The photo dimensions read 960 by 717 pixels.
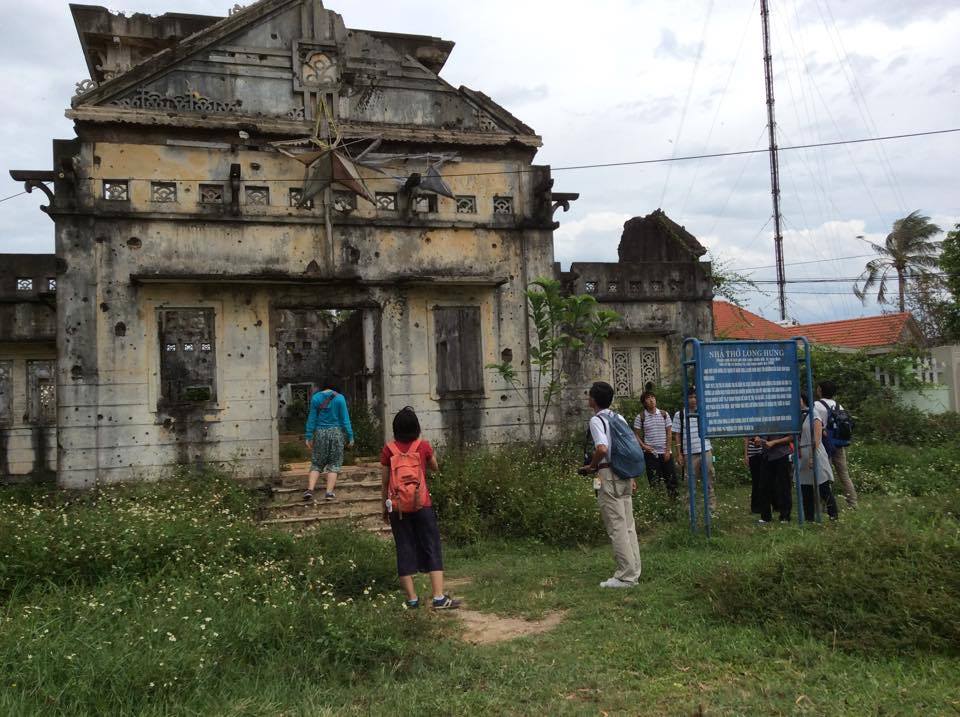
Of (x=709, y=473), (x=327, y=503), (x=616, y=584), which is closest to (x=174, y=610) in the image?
(x=616, y=584)

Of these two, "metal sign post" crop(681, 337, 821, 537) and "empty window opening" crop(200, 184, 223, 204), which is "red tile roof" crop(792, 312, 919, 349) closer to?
"metal sign post" crop(681, 337, 821, 537)

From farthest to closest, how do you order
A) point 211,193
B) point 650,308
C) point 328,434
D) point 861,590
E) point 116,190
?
A: 1. point 650,308
2. point 211,193
3. point 116,190
4. point 328,434
5. point 861,590

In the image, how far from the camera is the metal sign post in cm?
827

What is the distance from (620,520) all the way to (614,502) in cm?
16

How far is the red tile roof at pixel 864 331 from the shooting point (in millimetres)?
26250


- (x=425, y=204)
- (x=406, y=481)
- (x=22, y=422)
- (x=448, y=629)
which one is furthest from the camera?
(x=425, y=204)

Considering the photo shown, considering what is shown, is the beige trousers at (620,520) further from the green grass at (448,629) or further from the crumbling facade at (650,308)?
the crumbling facade at (650,308)

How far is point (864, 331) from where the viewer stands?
27.5 metres

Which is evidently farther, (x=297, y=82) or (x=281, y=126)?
(x=297, y=82)

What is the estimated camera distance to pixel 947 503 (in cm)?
774

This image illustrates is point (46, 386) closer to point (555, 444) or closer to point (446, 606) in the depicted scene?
point (555, 444)

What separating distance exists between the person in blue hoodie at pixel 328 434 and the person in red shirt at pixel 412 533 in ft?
11.9

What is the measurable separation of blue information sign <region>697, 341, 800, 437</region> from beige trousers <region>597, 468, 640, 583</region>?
170cm

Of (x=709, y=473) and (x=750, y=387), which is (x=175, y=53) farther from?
(x=709, y=473)
